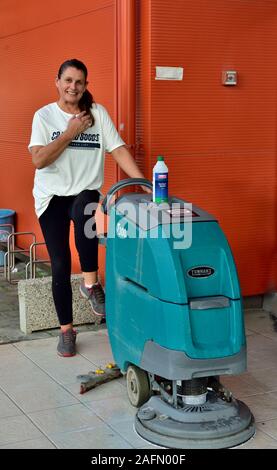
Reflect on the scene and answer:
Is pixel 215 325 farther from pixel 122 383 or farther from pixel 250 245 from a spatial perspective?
pixel 250 245

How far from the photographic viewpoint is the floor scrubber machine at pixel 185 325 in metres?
3.32

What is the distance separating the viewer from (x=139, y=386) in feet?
12.3

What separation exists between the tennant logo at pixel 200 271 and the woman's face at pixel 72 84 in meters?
1.46

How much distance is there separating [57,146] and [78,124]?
0.57 feet

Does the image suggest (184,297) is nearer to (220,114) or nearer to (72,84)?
(72,84)

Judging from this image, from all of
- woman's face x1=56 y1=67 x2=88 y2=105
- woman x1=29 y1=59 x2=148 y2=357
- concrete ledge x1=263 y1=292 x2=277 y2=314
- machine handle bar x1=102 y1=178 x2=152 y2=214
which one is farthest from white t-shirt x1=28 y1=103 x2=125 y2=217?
concrete ledge x1=263 y1=292 x2=277 y2=314

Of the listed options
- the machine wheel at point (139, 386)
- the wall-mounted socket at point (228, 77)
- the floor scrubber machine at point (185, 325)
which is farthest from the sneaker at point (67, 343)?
the wall-mounted socket at point (228, 77)

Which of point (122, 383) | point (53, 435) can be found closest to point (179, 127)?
point (122, 383)

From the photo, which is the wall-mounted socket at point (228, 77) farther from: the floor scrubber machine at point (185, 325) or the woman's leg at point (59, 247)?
the floor scrubber machine at point (185, 325)

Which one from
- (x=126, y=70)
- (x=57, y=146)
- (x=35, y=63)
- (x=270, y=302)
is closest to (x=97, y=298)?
(x=57, y=146)

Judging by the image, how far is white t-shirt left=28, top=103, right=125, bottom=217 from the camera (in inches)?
171

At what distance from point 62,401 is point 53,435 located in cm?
42

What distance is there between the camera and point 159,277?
3350 millimetres

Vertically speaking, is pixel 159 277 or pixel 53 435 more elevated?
pixel 159 277
